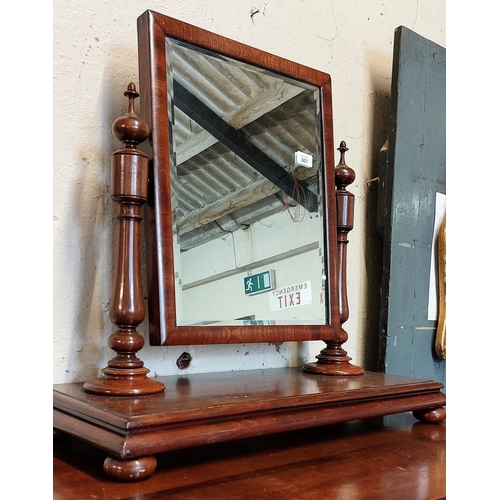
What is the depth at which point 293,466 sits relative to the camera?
67 cm

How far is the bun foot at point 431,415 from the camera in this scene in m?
0.91

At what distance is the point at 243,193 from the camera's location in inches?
35.8

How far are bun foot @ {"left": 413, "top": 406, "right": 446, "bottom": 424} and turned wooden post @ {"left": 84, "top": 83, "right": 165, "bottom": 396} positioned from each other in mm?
443

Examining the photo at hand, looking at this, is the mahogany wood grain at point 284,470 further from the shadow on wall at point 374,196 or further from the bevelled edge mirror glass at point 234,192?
the shadow on wall at point 374,196

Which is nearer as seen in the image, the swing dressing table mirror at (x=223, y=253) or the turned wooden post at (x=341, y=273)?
the swing dressing table mirror at (x=223, y=253)

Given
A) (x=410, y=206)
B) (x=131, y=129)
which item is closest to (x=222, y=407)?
(x=131, y=129)

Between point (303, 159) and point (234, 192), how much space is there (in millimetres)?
169

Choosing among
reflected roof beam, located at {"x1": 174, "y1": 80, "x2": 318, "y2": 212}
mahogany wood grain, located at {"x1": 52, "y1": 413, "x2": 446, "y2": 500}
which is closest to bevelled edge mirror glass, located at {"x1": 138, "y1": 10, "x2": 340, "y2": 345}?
reflected roof beam, located at {"x1": 174, "y1": 80, "x2": 318, "y2": 212}

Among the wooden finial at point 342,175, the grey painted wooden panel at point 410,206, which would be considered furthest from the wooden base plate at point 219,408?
the wooden finial at point 342,175

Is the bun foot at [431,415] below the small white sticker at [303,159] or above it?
below

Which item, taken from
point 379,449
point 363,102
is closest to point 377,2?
point 363,102

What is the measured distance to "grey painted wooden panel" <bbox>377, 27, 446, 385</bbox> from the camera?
1150mm

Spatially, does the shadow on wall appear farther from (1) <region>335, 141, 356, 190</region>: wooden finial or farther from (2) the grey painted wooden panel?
(1) <region>335, 141, 356, 190</region>: wooden finial
